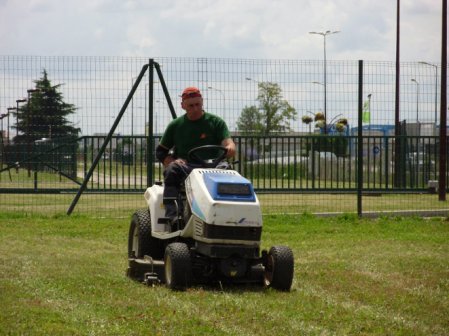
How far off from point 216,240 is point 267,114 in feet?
39.2

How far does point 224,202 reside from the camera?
8.89 meters

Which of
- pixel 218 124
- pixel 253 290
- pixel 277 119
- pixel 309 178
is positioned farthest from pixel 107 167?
pixel 253 290

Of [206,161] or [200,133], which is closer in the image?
[206,161]

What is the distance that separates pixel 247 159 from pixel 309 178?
121cm

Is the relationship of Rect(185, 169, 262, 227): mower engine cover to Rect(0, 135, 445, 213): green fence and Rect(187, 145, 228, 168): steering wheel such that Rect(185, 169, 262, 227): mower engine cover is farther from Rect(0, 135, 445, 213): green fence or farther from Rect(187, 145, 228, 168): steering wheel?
Rect(0, 135, 445, 213): green fence

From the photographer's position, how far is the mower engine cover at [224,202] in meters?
8.88

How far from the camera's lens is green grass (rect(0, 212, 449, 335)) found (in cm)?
731

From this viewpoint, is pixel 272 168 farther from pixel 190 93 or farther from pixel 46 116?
pixel 190 93

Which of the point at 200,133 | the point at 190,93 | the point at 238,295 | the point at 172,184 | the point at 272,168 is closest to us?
the point at 238,295

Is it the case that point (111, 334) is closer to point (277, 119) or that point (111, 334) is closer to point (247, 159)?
point (247, 159)

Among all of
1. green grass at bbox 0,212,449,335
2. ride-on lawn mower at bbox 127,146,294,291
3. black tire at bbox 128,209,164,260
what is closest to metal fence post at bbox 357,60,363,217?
green grass at bbox 0,212,449,335

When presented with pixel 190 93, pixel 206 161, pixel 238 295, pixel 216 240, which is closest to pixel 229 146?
pixel 206 161

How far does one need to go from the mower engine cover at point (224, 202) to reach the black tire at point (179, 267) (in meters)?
0.35

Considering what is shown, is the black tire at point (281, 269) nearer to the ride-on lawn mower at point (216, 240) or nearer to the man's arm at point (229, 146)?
the ride-on lawn mower at point (216, 240)
